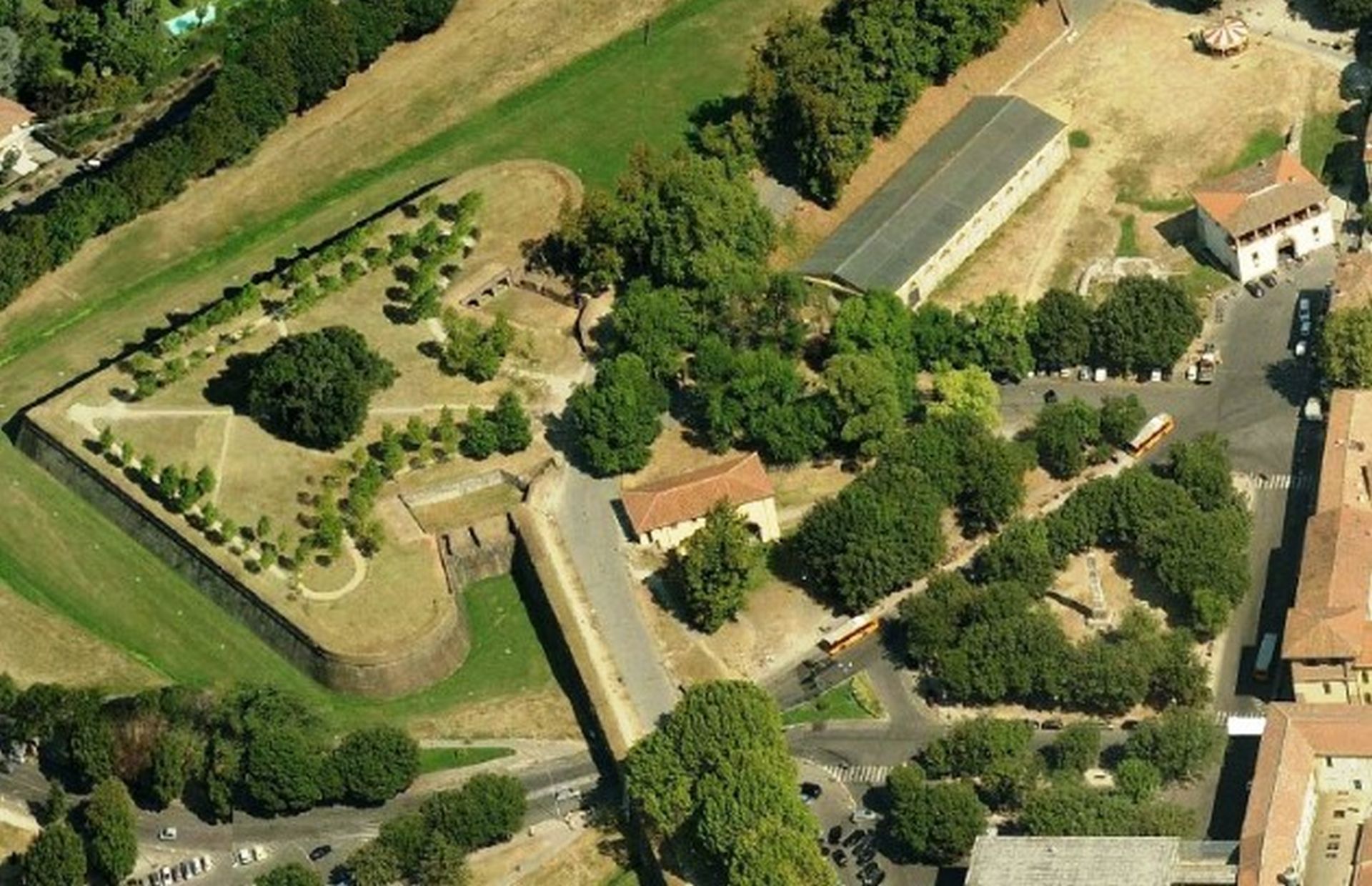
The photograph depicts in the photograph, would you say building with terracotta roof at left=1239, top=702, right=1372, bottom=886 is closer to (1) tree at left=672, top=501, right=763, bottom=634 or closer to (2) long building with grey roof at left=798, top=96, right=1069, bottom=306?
(1) tree at left=672, top=501, right=763, bottom=634

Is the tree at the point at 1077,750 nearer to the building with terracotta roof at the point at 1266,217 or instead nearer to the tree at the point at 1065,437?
the tree at the point at 1065,437

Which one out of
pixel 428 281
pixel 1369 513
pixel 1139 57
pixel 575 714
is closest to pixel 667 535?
pixel 575 714

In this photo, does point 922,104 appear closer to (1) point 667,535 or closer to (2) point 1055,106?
(2) point 1055,106

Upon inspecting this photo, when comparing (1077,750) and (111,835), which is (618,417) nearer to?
(1077,750)

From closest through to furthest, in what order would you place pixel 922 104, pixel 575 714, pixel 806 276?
pixel 575 714 < pixel 806 276 < pixel 922 104

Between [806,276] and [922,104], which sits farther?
[922,104]

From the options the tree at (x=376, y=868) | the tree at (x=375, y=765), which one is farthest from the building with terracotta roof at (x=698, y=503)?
the tree at (x=376, y=868)
